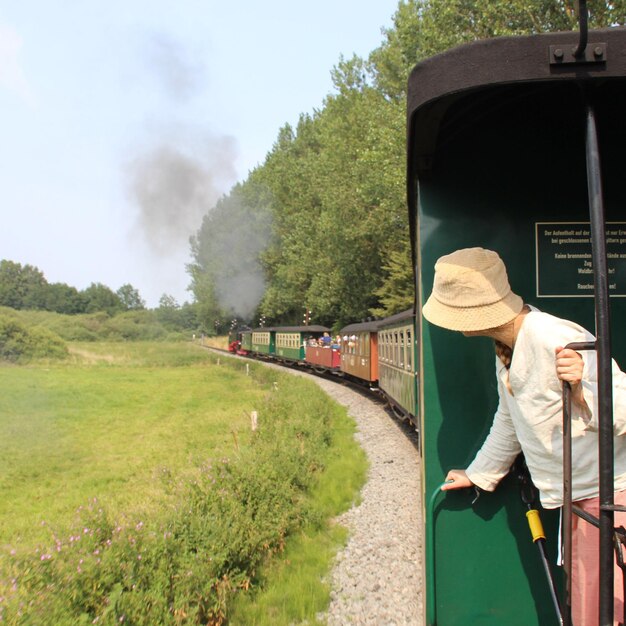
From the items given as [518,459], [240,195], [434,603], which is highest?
[240,195]

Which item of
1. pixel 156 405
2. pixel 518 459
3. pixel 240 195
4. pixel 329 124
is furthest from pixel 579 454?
pixel 240 195

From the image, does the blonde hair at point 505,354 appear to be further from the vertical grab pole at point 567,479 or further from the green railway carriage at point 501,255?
the vertical grab pole at point 567,479

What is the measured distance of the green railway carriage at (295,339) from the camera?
3212 centimetres

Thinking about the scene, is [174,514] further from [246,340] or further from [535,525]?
[246,340]

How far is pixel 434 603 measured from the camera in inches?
105

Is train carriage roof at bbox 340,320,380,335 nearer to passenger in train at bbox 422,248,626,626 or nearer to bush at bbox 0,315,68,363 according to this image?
passenger in train at bbox 422,248,626,626

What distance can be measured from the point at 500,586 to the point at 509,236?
1524 mm

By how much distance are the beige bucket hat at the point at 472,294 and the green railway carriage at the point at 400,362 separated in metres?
7.31

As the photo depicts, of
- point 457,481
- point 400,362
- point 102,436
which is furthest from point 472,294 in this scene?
point 102,436

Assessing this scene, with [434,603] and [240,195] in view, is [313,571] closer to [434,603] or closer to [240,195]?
[434,603]

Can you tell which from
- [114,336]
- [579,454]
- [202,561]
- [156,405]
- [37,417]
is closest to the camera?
[579,454]

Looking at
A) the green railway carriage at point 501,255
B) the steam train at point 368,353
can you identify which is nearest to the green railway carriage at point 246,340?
the steam train at point 368,353

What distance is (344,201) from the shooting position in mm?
29578

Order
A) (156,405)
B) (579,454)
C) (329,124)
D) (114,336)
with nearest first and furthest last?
(579,454)
(156,405)
(329,124)
(114,336)
